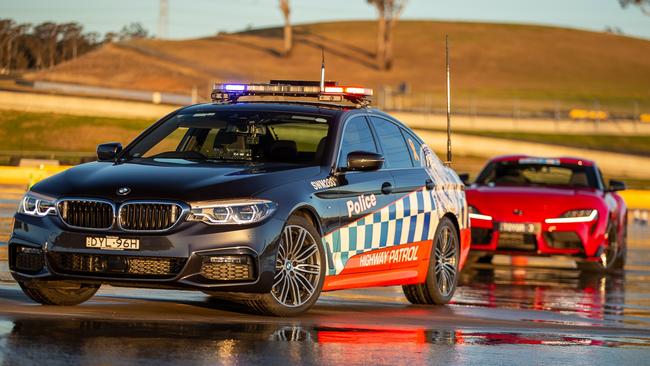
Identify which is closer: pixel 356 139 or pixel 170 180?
pixel 170 180

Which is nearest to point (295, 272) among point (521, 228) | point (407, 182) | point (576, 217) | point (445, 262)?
point (407, 182)

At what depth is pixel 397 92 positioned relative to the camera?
325ft

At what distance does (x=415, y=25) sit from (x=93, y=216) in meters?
145

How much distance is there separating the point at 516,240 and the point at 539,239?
258 mm

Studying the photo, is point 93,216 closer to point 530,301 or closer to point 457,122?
point 530,301

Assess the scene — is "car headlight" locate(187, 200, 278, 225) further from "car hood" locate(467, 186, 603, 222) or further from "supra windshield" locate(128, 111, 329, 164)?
"car hood" locate(467, 186, 603, 222)

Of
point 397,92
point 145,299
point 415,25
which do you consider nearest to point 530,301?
point 145,299

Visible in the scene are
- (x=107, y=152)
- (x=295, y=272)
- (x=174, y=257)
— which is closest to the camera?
(x=174, y=257)

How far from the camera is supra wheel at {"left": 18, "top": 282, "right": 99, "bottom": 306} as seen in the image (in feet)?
32.5

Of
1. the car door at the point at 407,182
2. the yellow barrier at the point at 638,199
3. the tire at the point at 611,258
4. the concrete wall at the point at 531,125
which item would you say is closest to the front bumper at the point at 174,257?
the car door at the point at 407,182

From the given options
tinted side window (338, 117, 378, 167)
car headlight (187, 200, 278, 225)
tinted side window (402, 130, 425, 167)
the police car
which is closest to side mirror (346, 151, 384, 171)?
the police car

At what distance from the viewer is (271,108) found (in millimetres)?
11227

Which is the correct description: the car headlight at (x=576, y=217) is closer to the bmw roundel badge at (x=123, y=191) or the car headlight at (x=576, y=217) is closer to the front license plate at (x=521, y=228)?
the front license plate at (x=521, y=228)

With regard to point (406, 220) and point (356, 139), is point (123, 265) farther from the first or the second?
point (406, 220)
